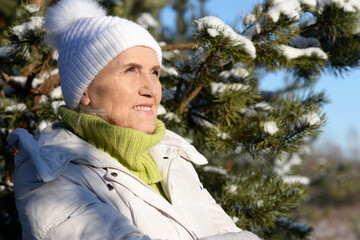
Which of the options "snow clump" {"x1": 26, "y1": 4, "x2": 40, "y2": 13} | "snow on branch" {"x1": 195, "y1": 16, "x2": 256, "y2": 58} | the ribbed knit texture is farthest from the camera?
"snow clump" {"x1": 26, "y1": 4, "x2": 40, "y2": 13}

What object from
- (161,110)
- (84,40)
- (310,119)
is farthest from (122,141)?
(310,119)

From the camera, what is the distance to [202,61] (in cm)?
233

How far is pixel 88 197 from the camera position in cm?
149

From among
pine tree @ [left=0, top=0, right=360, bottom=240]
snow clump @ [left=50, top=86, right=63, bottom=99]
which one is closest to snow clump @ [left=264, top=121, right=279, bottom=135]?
pine tree @ [left=0, top=0, right=360, bottom=240]

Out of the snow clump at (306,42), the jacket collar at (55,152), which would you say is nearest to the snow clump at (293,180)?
the snow clump at (306,42)

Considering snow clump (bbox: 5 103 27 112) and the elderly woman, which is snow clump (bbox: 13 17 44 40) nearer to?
the elderly woman

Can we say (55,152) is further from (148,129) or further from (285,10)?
(285,10)

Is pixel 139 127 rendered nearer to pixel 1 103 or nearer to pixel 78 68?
pixel 78 68

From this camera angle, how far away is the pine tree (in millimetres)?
2211

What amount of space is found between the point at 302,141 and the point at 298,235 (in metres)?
0.87

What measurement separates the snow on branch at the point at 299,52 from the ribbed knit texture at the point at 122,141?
992 millimetres

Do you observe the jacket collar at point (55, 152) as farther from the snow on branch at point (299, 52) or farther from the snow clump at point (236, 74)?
the snow on branch at point (299, 52)

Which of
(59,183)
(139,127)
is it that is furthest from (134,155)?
(59,183)

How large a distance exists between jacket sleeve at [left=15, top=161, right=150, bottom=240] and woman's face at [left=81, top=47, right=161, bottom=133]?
0.39m
